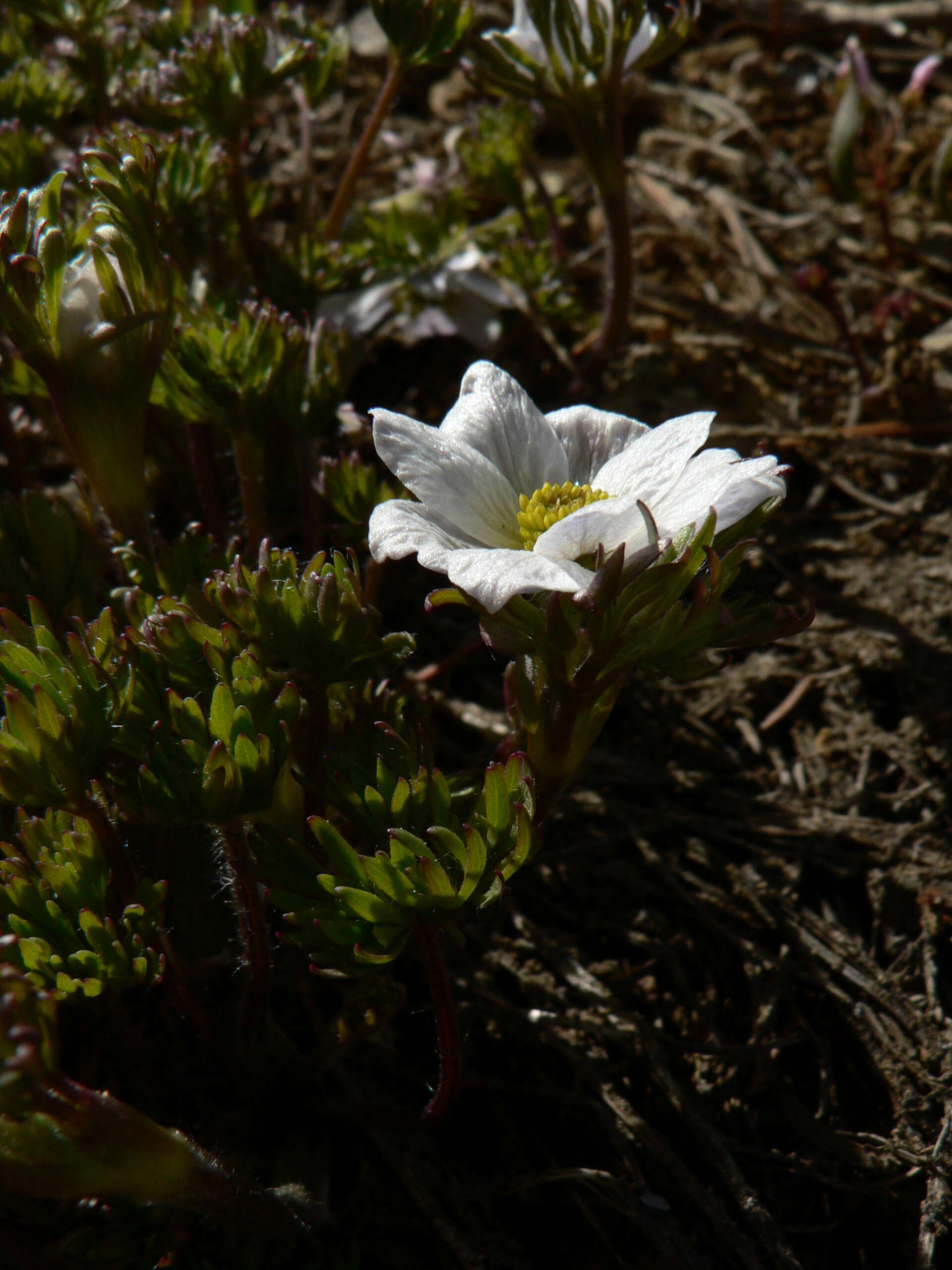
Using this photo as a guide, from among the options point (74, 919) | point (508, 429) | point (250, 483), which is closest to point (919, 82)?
point (508, 429)

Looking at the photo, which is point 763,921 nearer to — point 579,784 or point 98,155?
point 579,784

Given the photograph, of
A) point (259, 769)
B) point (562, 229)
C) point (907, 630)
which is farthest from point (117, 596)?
point (562, 229)

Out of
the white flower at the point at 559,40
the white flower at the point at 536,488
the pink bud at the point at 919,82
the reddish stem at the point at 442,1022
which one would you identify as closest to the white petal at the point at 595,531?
the white flower at the point at 536,488

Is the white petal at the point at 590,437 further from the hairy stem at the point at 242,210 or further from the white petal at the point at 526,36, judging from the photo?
the hairy stem at the point at 242,210

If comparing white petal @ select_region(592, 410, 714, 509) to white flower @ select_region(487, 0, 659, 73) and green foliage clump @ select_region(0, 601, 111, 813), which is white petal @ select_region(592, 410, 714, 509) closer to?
green foliage clump @ select_region(0, 601, 111, 813)

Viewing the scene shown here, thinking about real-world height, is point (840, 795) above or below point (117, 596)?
below

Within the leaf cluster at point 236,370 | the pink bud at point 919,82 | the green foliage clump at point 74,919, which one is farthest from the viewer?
the pink bud at point 919,82

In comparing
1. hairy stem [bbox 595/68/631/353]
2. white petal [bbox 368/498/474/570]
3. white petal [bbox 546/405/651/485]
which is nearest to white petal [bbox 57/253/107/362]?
white petal [bbox 368/498/474/570]

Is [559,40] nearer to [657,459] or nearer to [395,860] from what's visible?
[657,459]
